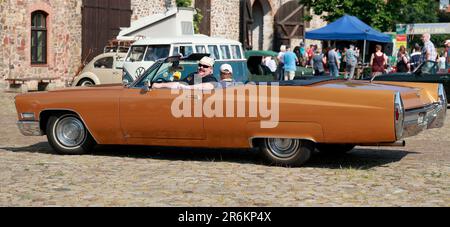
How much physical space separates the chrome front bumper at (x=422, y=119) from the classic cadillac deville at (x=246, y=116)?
1cm

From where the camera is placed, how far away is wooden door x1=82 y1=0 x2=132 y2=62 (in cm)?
2755

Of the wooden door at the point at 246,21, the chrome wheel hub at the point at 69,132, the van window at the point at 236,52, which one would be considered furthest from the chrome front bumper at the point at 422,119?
the wooden door at the point at 246,21

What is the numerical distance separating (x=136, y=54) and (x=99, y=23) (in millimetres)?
7945

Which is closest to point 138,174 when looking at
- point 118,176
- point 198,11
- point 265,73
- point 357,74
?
point 118,176

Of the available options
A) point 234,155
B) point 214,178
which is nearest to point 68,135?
point 234,155

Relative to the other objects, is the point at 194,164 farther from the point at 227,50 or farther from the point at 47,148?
the point at 227,50

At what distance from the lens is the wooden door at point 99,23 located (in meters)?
27.5

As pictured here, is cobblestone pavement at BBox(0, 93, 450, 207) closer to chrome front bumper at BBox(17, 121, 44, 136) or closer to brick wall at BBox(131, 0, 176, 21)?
chrome front bumper at BBox(17, 121, 44, 136)

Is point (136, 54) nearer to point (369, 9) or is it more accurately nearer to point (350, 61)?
point (350, 61)

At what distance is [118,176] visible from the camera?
8.57 meters

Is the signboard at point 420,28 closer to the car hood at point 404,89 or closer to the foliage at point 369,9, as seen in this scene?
the foliage at point 369,9

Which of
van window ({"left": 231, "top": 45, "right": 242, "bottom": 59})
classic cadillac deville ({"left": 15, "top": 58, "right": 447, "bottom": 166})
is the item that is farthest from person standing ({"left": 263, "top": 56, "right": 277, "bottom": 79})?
classic cadillac deville ({"left": 15, "top": 58, "right": 447, "bottom": 166})
